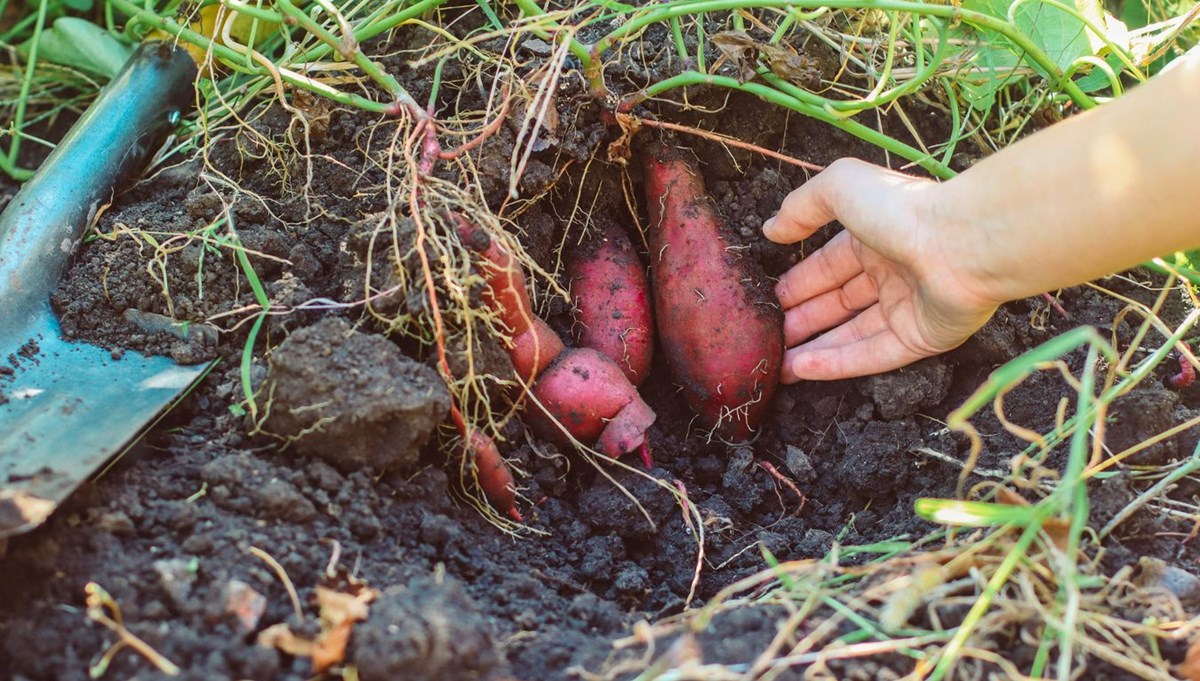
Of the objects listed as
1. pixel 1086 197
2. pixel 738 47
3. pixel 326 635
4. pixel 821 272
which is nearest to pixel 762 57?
pixel 738 47

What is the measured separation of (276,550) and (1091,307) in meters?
1.36

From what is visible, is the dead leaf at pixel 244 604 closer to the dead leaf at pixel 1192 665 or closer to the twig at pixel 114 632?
the twig at pixel 114 632

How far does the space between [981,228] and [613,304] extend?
2.05 feet

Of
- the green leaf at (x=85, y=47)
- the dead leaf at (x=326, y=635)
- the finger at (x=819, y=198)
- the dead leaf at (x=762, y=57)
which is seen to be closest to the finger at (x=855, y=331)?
the finger at (x=819, y=198)

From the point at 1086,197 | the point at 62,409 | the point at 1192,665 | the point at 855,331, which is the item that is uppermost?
the point at 1086,197

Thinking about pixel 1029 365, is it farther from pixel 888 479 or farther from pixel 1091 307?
pixel 1091 307

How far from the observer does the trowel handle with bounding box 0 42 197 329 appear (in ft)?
4.66

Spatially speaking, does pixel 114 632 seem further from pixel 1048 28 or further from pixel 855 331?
pixel 1048 28

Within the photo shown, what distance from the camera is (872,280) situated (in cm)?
155

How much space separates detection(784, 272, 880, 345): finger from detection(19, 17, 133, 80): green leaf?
141cm

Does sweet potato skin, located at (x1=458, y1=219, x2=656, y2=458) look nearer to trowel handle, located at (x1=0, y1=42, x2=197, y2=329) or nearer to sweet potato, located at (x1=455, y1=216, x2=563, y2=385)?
sweet potato, located at (x1=455, y1=216, x2=563, y2=385)

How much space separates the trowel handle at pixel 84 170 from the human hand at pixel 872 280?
1112mm

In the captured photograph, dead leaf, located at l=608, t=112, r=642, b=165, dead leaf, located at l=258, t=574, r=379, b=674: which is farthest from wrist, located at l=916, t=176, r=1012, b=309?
dead leaf, located at l=258, t=574, r=379, b=674

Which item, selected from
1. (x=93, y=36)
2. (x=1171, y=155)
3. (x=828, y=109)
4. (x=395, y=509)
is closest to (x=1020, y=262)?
(x=1171, y=155)
